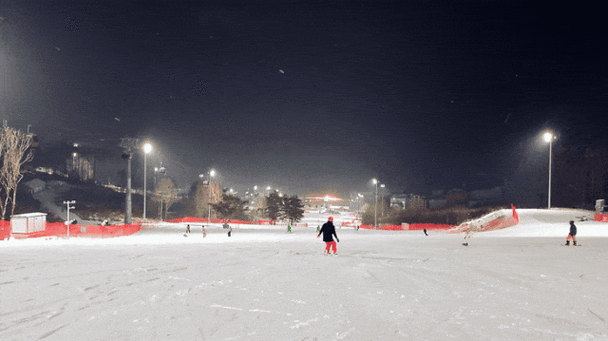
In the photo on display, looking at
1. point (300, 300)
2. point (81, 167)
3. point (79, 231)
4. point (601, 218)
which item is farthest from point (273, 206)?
point (81, 167)

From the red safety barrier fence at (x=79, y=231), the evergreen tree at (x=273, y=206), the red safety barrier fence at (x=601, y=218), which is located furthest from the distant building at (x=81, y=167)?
the red safety barrier fence at (x=601, y=218)

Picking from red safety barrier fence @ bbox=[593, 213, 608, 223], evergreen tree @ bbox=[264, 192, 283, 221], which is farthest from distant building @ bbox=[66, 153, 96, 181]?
red safety barrier fence @ bbox=[593, 213, 608, 223]

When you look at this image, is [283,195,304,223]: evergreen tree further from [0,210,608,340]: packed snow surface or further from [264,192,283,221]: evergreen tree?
[0,210,608,340]: packed snow surface

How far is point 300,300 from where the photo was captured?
7234mm

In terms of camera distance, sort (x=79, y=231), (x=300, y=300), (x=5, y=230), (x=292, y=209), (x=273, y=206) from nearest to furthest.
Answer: (x=300, y=300)
(x=5, y=230)
(x=79, y=231)
(x=273, y=206)
(x=292, y=209)

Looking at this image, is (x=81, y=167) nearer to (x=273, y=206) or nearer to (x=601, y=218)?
(x=273, y=206)

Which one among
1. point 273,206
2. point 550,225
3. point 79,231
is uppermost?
point 550,225

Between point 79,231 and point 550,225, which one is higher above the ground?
point 550,225

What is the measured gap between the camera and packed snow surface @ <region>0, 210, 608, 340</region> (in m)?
5.37

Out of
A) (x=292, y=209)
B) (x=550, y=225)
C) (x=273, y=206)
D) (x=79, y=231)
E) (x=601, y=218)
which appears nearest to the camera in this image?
(x=79, y=231)

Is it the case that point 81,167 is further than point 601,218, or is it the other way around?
point 81,167

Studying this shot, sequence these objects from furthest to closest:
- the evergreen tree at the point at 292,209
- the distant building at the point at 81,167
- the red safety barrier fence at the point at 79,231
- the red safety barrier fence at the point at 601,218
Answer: the distant building at the point at 81,167 → the evergreen tree at the point at 292,209 → the red safety barrier fence at the point at 601,218 → the red safety barrier fence at the point at 79,231

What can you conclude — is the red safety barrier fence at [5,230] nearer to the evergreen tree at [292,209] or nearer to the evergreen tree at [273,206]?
the evergreen tree at [273,206]

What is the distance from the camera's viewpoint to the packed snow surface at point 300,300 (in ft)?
17.6
